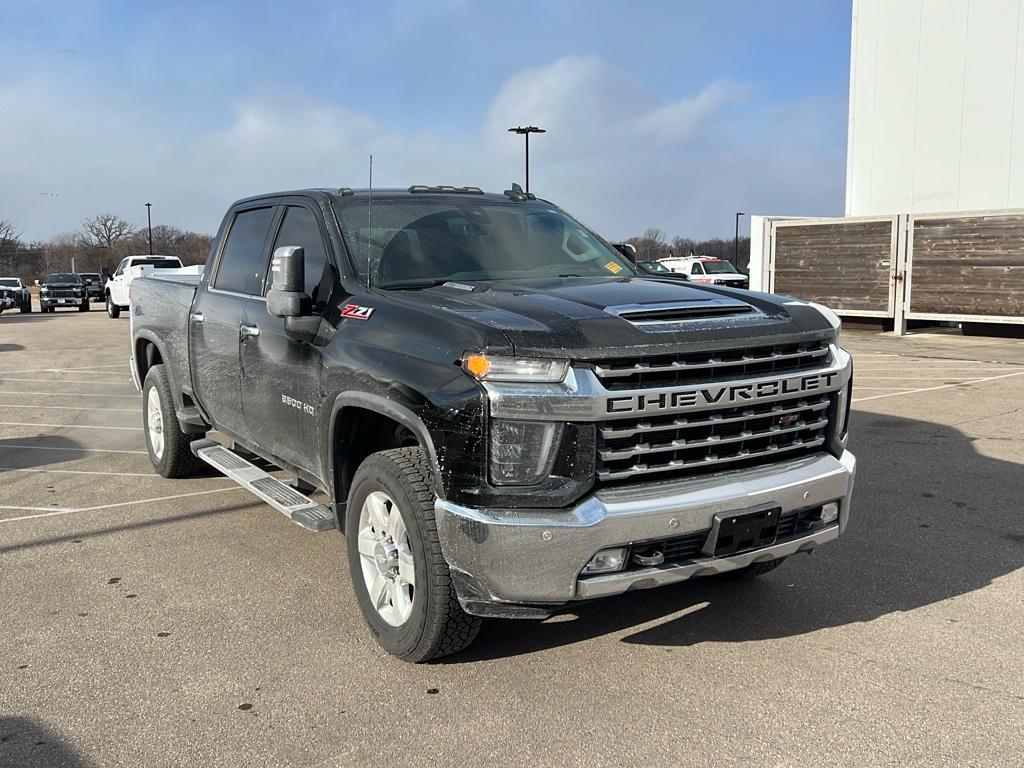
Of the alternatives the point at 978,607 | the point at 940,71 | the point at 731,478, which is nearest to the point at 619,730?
the point at 731,478

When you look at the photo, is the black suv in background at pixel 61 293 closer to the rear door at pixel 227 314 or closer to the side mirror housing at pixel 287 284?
the rear door at pixel 227 314

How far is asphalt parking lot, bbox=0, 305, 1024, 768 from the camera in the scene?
315 centimetres

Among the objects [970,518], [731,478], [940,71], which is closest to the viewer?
[731,478]

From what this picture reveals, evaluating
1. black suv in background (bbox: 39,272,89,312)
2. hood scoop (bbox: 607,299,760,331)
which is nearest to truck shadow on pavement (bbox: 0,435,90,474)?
hood scoop (bbox: 607,299,760,331)

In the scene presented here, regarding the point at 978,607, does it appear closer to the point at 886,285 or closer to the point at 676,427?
the point at 676,427

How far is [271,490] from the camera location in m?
4.86

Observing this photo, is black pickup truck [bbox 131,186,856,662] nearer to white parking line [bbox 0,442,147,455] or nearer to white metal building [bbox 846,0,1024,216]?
white parking line [bbox 0,442,147,455]

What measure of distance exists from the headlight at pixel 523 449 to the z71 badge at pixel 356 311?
1032 mm

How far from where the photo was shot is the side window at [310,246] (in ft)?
14.4

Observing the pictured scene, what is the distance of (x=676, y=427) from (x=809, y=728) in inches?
45.2

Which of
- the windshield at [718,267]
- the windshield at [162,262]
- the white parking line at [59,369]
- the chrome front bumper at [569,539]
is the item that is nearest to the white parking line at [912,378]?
the chrome front bumper at [569,539]

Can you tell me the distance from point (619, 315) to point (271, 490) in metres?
2.31

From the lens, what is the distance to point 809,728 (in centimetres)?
322

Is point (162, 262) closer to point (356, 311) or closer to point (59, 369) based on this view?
point (59, 369)
